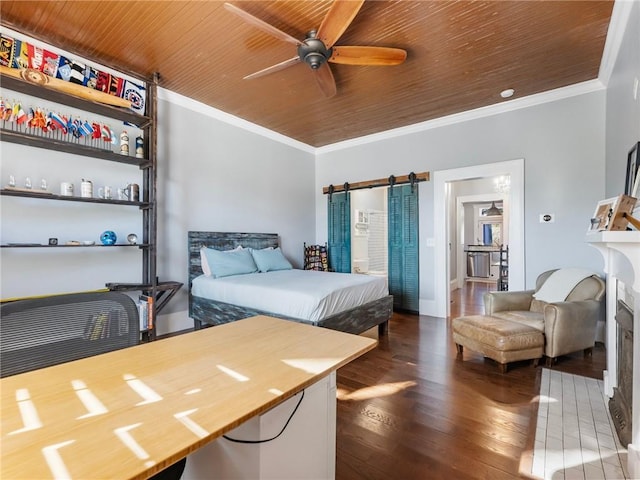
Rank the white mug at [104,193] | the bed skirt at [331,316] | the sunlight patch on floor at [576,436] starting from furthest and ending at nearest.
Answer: the white mug at [104,193] → the bed skirt at [331,316] → the sunlight patch on floor at [576,436]

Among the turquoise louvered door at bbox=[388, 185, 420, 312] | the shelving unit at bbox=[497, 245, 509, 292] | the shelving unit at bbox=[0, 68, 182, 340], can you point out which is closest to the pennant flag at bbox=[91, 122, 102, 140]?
the shelving unit at bbox=[0, 68, 182, 340]

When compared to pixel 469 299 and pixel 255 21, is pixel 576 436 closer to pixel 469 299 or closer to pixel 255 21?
pixel 255 21

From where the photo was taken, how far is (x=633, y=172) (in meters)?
2.22

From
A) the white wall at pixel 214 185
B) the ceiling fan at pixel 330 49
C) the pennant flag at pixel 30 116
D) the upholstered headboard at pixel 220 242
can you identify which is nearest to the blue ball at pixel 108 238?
the white wall at pixel 214 185

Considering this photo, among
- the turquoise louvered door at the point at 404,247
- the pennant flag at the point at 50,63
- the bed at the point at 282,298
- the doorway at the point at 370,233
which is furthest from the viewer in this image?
the doorway at the point at 370,233

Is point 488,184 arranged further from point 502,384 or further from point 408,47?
point 502,384

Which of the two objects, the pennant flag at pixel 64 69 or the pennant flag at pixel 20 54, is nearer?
the pennant flag at pixel 20 54

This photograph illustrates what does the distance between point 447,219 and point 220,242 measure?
3374mm

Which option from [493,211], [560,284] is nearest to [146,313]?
[560,284]

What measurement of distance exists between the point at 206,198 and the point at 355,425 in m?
3.44

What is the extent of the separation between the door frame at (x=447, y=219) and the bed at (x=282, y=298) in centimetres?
128

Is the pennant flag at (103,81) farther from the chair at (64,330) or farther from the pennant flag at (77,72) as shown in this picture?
the chair at (64,330)

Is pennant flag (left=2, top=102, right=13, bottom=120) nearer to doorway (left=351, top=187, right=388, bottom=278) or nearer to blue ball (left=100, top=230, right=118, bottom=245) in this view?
blue ball (left=100, top=230, right=118, bottom=245)

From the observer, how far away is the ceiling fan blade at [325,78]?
2.84m
